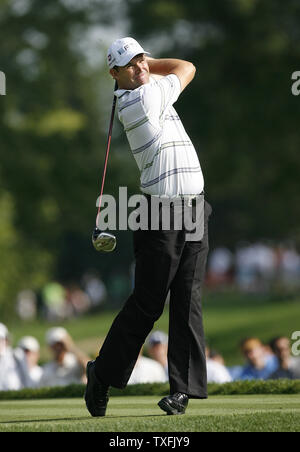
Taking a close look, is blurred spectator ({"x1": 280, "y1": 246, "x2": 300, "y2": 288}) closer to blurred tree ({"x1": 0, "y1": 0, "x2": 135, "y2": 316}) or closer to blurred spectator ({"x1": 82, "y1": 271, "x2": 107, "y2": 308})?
blurred tree ({"x1": 0, "y1": 0, "x2": 135, "y2": 316})

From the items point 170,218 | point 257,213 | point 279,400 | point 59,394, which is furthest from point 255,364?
point 257,213

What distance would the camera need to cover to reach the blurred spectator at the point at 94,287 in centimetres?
4812

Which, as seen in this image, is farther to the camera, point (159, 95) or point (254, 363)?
point (254, 363)

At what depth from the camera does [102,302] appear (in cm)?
4488

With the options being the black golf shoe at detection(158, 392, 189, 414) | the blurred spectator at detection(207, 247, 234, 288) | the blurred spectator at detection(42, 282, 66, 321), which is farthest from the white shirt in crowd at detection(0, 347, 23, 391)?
the blurred spectator at detection(207, 247, 234, 288)

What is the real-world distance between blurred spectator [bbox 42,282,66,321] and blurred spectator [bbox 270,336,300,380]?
30.1 m

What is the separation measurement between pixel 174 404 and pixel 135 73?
1929 millimetres

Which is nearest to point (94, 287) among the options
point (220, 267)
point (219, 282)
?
point (220, 267)

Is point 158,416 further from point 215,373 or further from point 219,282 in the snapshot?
point 219,282

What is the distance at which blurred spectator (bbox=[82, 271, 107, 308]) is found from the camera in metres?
48.1

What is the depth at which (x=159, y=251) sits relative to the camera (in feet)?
20.5

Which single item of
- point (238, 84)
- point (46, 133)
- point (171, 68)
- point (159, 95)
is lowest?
point (159, 95)

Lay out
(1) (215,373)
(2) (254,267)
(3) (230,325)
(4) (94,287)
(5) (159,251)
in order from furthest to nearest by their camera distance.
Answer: (4) (94,287) < (2) (254,267) < (3) (230,325) < (1) (215,373) < (5) (159,251)
